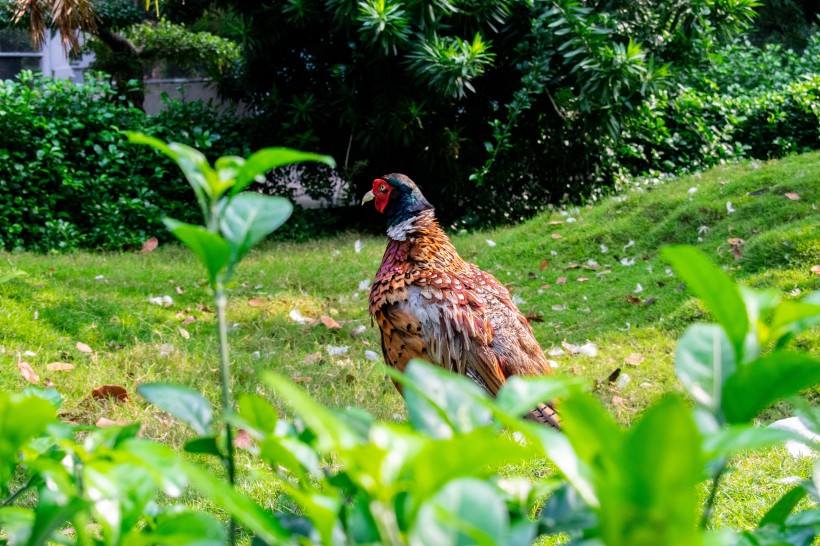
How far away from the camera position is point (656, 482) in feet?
1.68

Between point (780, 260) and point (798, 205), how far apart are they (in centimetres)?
125

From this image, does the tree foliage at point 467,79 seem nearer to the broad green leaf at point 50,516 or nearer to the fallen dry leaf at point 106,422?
the fallen dry leaf at point 106,422

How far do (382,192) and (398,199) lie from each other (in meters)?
0.15

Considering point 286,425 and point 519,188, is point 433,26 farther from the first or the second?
point 286,425

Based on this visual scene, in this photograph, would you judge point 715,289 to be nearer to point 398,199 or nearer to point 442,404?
point 442,404

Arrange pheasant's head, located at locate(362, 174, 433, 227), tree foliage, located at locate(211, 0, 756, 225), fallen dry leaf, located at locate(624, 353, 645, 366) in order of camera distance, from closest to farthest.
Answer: pheasant's head, located at locate(362, 174, 433, 227) → fallen dry leaf, located at locate(624, 353, 645, 366) → tree foliage, located at locate(211, 0, 756, 225)

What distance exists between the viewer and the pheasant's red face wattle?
4.22 metres

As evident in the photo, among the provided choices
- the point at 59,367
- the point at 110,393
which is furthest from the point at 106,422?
the point at 59,367

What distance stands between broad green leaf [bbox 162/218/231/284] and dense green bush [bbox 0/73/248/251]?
797 centimetres

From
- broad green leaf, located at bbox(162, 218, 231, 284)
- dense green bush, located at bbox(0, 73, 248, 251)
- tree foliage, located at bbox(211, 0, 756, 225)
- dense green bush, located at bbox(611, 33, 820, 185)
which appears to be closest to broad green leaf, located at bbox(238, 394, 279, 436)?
broad green leaf, located at bbox(162, 218, 231, 284)

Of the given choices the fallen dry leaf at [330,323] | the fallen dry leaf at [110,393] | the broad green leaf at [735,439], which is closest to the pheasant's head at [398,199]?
the fallen dry leaf at [330,323]

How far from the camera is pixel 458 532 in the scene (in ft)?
1.85

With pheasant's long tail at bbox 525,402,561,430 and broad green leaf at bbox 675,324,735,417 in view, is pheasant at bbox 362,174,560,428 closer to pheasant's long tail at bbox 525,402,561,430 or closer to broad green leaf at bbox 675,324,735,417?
pheasant's long tail at bbox 525,402,561,430

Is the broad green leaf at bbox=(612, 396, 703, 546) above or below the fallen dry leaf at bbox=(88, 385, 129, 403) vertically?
above
